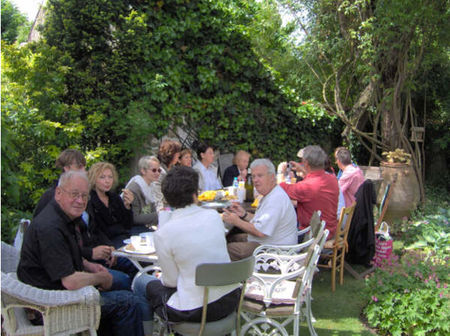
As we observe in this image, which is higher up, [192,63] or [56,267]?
[192,63]

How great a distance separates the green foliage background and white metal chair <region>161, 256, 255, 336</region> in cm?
191

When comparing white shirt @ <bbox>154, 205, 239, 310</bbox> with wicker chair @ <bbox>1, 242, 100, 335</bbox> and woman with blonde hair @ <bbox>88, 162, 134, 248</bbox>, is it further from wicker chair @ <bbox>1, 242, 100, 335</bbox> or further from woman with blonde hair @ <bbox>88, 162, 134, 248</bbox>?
woman with blonde hair @ <bbox>88, 162, 134, 248</bbox>

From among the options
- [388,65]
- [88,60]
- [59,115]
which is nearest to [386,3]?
[388,65]

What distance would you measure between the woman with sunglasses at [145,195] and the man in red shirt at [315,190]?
1.31 m

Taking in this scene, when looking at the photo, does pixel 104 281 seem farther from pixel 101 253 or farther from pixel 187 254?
pixel 187 254

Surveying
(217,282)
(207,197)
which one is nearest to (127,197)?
(207,197)

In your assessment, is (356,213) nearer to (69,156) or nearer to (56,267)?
(69,156)

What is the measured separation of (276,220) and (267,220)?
0.07 metres

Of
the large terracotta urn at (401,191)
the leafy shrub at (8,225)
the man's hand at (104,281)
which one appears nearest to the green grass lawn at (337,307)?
the man's hand at (104,281)

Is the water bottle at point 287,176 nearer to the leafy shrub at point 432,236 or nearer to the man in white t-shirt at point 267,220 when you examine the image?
the leafy shrub at point 432,236

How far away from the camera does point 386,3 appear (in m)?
6.65

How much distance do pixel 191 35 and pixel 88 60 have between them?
5.81 ft

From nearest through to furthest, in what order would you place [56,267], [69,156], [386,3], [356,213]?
1. [56,267]
2. [69,156]
3. [356,213]
4. [386,3]

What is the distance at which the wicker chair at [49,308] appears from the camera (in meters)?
2.11
